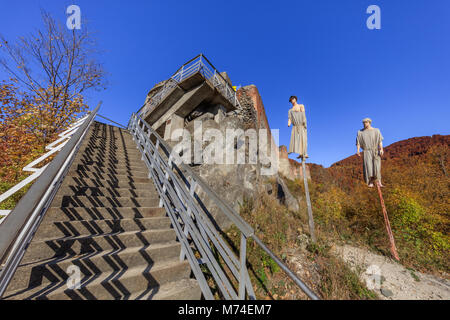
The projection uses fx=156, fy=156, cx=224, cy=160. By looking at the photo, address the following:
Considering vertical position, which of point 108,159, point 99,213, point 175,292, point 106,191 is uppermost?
point 108,159

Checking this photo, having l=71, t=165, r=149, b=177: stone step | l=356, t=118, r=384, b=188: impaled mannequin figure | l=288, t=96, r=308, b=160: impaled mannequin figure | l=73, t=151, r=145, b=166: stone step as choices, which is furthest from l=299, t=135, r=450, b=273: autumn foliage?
l=73, t=151, r=145, b=166: stone step

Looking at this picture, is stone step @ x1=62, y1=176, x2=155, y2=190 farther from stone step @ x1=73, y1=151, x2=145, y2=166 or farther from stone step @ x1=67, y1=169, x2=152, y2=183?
stone step @ x1=73, y1=151, x2=145, y2=166

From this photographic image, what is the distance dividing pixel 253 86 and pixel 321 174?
11.3 metres

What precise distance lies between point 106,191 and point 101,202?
0.38 m

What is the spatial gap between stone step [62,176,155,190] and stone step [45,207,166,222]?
761mm

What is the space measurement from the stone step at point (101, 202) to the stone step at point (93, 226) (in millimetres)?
373

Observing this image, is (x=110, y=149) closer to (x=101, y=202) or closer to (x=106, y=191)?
(x=106, y=191)

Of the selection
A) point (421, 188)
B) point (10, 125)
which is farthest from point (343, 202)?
point (10, 125)

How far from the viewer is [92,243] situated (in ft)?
6.48

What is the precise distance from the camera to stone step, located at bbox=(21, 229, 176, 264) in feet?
5.65

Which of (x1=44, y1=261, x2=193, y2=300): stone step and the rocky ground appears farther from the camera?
the rocky ground

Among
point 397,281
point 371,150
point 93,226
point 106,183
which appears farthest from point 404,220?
point 106,183

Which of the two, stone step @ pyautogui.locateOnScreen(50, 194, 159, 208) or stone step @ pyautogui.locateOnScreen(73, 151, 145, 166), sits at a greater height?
stone step @ pyautogui.locateOnScreen(73, 151, 145, 166)

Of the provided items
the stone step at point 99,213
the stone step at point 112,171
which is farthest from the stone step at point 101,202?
the stone step at point 112,171
